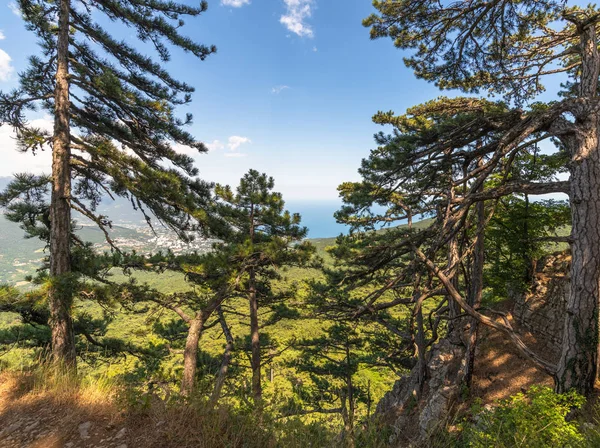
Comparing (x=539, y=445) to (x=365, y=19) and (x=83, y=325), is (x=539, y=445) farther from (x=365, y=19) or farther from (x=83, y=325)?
(x=83, y=325)

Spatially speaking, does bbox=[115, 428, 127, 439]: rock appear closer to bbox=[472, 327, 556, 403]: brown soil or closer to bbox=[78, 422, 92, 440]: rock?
bbox=[78, 422, 92, 440]: rock

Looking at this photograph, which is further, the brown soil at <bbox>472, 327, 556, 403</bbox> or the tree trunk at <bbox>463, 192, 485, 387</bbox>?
the brown soil at <bbox>472, 327, 556, 403</bbox>

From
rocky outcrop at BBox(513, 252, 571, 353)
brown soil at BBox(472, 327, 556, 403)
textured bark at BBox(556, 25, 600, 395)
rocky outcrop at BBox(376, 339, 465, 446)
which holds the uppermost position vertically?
textured bark at BBox(556, 25, 600, 395)

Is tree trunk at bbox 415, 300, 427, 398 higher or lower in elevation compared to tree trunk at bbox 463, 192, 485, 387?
lower

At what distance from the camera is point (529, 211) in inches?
368

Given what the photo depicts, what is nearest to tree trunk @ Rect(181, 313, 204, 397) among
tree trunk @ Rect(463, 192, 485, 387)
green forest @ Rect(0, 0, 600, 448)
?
green forest @ Rect(0, 0, 600, 448)

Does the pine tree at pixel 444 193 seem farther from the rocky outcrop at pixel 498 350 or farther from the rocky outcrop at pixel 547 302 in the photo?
the rocky outcrop at pixel 547 302

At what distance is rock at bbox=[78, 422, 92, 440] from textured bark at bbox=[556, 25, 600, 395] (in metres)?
6.79

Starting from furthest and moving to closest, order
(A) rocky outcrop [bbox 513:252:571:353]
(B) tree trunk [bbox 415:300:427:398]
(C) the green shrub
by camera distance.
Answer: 1. (B) tree trunk [bbox 415:300:427:398]
2. (A) rocky outcrop [bbox 513:252:571:353]
3. (C) the green shrub

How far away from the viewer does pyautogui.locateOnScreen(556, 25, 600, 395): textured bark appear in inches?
164

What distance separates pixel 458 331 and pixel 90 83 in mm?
14159

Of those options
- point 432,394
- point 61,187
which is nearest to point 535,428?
point 432,394

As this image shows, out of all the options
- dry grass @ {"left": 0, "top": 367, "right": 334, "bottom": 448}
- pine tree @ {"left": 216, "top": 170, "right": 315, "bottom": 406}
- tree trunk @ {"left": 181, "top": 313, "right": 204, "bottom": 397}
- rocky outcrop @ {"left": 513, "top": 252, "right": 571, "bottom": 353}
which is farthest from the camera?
pine tree @ {"left": 216, "top": 170, "right": 315, "bottom": 406}

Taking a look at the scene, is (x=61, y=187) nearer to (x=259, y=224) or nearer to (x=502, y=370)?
(x=259, y=224)
